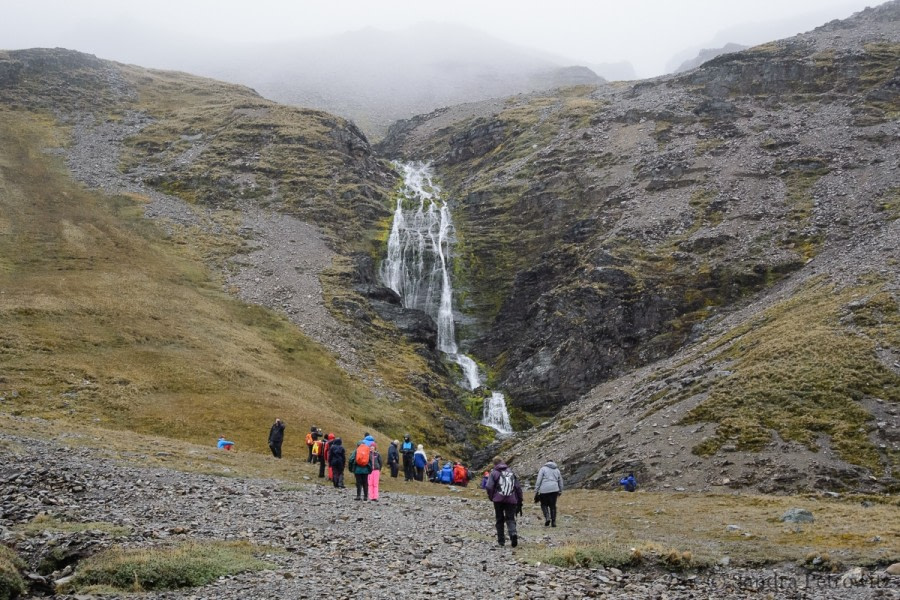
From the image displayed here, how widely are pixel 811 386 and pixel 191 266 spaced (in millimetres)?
66309

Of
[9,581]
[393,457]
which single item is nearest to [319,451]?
[393,457]

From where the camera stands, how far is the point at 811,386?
1474 inches

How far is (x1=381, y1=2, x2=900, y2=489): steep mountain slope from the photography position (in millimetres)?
36375

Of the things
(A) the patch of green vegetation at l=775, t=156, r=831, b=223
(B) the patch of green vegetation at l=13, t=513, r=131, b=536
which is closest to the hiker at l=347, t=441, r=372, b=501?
(B) the patch of green vegetation at l=13, t=513, r=131, b=536

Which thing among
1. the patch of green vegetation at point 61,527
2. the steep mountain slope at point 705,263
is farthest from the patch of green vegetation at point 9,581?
the steep mountain slope at point 705,263

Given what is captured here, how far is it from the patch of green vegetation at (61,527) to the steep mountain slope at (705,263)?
2586 centimetres

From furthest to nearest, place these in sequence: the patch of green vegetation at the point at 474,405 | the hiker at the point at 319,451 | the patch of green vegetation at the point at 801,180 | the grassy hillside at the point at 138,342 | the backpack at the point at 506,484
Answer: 1. the patch of green vegetation at the point at 801,180
2. the patch of green vegetation at the point at 474,405
3. the grassy hillside at the point at 138,342
4. the hiker at the point at 319,451
5. the backpack at the point at 506,484

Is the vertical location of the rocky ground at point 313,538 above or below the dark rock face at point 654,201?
below

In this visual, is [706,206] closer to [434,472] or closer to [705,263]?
[705,263]

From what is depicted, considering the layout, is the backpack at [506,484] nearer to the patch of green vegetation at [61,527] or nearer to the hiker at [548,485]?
the hiker at [548,485]

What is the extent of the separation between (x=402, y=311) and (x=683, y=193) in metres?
40.5

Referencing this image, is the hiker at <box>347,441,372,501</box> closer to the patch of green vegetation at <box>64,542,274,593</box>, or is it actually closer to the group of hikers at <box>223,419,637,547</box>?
the group of hikers at <box>223,419,637,547</box>

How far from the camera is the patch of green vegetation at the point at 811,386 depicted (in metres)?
33.9

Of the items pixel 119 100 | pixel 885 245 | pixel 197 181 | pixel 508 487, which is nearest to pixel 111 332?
pixel 508 487
